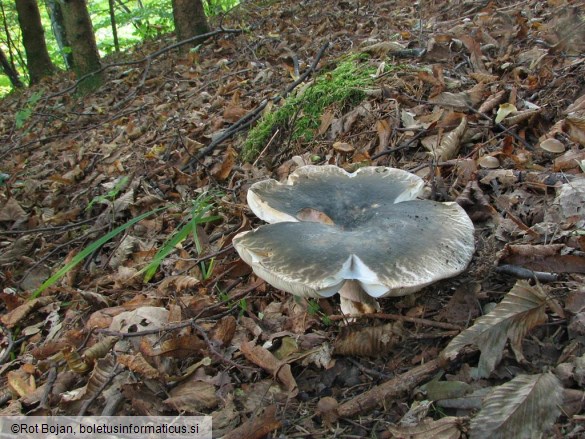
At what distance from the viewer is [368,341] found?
2.02m

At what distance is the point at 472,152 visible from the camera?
3.01m

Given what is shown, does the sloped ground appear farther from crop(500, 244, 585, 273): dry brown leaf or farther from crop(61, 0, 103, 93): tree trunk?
crop(61, 0, 103, 93): tree trunk

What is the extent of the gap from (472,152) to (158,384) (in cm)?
239

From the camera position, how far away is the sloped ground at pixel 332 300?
71.4 inches

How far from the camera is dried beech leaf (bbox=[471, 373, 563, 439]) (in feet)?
4.94

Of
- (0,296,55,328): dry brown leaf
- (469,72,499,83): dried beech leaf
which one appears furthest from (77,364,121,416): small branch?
(469,72,499,83): dried beech leaf

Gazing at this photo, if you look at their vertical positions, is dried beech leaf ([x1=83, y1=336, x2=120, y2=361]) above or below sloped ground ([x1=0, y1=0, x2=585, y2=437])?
below

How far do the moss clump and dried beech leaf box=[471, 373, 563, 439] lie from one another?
270cm

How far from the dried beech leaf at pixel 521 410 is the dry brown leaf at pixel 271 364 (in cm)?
75

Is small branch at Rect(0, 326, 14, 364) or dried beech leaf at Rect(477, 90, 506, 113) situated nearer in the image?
small branch at Rect(0, 326, 14, 364)

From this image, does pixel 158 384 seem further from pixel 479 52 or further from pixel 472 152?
pixel 479 52

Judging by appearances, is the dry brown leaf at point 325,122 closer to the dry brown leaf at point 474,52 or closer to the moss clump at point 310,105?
the moss clump at point 310,105

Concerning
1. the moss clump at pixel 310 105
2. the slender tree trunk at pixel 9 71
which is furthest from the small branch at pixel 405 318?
the slender tree trunk at pixel 9 71

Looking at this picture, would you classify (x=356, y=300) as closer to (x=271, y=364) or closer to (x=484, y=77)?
(x=271, y=364)
